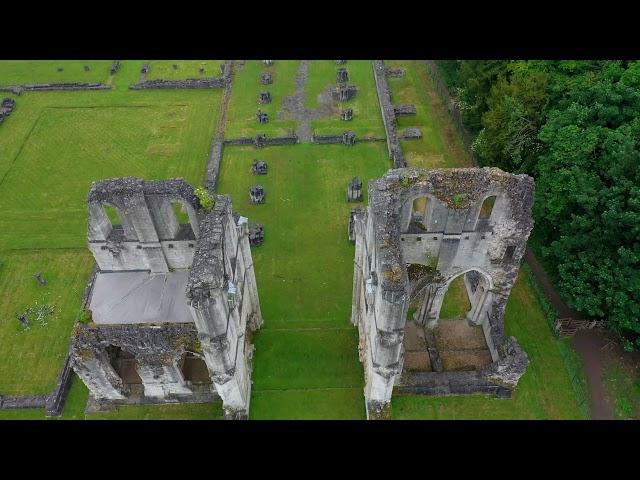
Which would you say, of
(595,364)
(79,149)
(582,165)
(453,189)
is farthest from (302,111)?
(595,364)

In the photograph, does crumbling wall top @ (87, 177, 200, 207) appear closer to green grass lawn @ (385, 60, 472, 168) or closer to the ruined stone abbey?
the ruined stone abbey

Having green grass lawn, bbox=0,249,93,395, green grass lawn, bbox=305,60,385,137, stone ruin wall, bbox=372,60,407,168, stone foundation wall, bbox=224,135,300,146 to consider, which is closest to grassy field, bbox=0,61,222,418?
green grass lawn, bbox=0,249,93,395

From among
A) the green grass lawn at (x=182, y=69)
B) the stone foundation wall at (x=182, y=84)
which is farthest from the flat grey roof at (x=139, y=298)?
the green grass lawn at (x=182, y=69)

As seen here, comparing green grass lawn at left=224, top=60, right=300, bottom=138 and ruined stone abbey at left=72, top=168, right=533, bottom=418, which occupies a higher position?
ruined stone abbey at left=72, top=168, right=533, bottom=418

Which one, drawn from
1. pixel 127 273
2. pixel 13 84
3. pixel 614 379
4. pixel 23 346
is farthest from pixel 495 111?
pixel 13 84

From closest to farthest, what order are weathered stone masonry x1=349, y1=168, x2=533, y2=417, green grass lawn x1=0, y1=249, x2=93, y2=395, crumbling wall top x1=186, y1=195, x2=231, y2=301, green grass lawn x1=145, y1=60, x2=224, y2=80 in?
crumbling wall top x1=186, y1=195, x2=231, y2=301 → weathered stone masonry x1=349, y1=168, x2=533, y2=417 → green grass lawn x1=0, y1=249, x2=93, y2=395 → green grass lawn x1=145, y1=60, x2=224, y2=80

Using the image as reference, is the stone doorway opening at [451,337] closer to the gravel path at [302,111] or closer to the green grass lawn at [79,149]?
the gravel path at [302,111]

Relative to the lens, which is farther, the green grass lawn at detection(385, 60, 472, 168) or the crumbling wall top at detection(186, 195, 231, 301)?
the green grass lawn at detection(385, 60, 472, 168)
